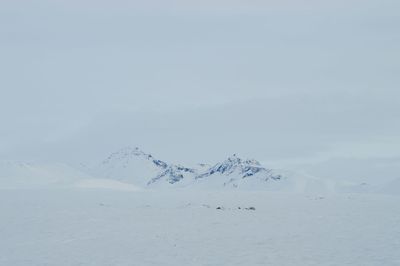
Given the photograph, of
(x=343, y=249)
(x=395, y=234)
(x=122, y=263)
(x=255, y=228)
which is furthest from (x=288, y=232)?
(x=122, y=263)

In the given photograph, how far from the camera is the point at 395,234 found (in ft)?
130

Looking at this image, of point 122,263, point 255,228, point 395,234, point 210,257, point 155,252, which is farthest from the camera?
point 255,228

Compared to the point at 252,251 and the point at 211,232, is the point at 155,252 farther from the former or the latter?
the point at 211,232

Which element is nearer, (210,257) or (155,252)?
(210,257)

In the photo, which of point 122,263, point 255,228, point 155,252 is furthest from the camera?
point 255,228

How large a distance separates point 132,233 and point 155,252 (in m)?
10.7

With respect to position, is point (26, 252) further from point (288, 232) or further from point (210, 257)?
point (288, 232)

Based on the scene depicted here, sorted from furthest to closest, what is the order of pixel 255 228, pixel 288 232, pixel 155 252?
pixel 255 228 → pixel 288 232 → pixel 155 252

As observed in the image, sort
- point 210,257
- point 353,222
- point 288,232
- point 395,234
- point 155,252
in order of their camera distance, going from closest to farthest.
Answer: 1. point 210,257
2. point 155,252
3. point 395,234
4. point 288,232
5. point 353,222

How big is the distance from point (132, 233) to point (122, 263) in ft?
47.1

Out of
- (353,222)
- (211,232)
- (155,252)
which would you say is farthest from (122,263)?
(353,222)

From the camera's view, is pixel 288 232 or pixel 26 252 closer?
pixel 26 252

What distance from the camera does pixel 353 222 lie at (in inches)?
2055

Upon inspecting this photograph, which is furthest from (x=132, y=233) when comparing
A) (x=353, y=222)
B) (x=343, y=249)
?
(x=353, y=222)
